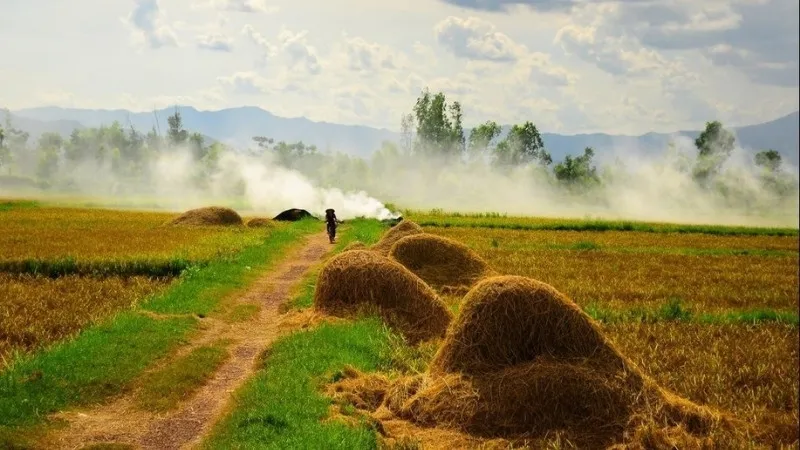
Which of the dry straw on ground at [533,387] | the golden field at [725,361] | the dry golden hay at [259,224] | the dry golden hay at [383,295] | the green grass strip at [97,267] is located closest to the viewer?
the dry straw on ground at [533,387]

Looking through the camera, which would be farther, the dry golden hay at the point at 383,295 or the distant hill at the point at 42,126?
the distant hill at the point at 42,126

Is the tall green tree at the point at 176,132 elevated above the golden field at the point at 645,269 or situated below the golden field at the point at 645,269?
above

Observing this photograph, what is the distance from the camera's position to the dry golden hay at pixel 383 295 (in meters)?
16.6

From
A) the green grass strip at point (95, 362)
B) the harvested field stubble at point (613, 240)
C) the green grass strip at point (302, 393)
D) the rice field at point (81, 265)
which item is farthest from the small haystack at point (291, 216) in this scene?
the green grass strip at point (302, 393)

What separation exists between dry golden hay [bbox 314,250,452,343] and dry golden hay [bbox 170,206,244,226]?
2805 cm

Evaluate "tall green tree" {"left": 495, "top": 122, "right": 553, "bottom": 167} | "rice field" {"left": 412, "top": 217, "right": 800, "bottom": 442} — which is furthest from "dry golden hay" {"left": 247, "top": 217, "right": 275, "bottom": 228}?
"tall green tree" {"left": 495, "top": 122, "right": 553, "bottom": 167}

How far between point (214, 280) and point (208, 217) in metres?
23.4

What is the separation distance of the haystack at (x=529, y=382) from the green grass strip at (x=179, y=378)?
267 cm

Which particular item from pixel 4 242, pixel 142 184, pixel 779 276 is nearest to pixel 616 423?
pixel 779 276

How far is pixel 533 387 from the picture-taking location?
35.9 ft

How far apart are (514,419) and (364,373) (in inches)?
117

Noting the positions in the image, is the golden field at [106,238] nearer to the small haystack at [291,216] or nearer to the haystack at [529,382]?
the small haystack at [291,216]

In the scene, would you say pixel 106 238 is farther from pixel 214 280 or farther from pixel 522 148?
pixel 522 148

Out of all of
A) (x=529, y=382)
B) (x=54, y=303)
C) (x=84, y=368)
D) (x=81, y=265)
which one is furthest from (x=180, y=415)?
(x=81, y=265)
